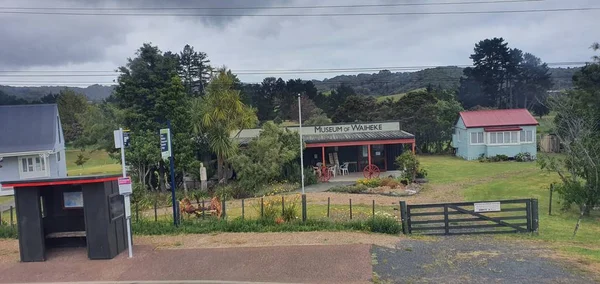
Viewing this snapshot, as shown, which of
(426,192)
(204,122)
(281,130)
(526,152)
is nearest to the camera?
(426,192)

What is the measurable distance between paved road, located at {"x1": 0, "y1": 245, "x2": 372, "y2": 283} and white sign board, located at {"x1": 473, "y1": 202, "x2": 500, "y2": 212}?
4066 millimetres

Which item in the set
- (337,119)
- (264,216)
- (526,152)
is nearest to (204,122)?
(264,216)

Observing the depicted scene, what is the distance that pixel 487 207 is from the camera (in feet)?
44.0

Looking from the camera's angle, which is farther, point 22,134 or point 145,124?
point 22,134

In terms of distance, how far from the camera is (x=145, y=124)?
2450 cm

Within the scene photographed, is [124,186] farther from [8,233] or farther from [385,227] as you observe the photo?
[385,227]

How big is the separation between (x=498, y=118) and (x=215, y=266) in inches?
1305

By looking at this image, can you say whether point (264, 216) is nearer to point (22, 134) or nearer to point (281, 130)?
point (281, 130)

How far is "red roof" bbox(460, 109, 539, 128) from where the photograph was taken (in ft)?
121

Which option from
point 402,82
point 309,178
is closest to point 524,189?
point 309,178

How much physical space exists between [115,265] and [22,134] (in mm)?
23625

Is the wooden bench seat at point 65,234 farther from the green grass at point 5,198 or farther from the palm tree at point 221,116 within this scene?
the green grass at point 5,198

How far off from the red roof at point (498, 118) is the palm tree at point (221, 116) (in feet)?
67.7

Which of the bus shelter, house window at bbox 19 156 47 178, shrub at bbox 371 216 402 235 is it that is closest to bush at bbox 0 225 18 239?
the bus shelter
